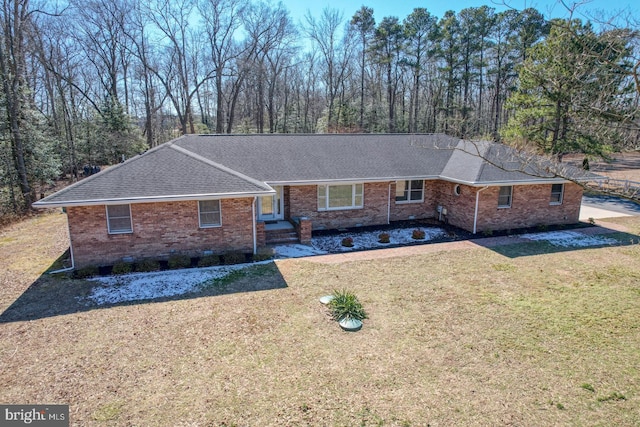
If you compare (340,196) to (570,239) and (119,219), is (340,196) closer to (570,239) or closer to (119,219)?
(119,219)

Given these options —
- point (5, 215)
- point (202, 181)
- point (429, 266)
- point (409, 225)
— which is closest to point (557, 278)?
point (429, 266)

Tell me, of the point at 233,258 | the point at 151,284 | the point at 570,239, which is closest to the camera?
the point at 151,284

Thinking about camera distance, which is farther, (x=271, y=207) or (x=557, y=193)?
(x=557, y=193)

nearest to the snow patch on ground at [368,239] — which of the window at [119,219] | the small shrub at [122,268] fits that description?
the small shrub at [122,268]

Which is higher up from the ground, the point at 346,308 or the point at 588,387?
the point at 346,308

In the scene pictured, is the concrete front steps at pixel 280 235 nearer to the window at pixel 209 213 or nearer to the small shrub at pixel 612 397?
the window at pixel 209 213

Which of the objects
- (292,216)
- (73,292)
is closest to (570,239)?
(292,216)
